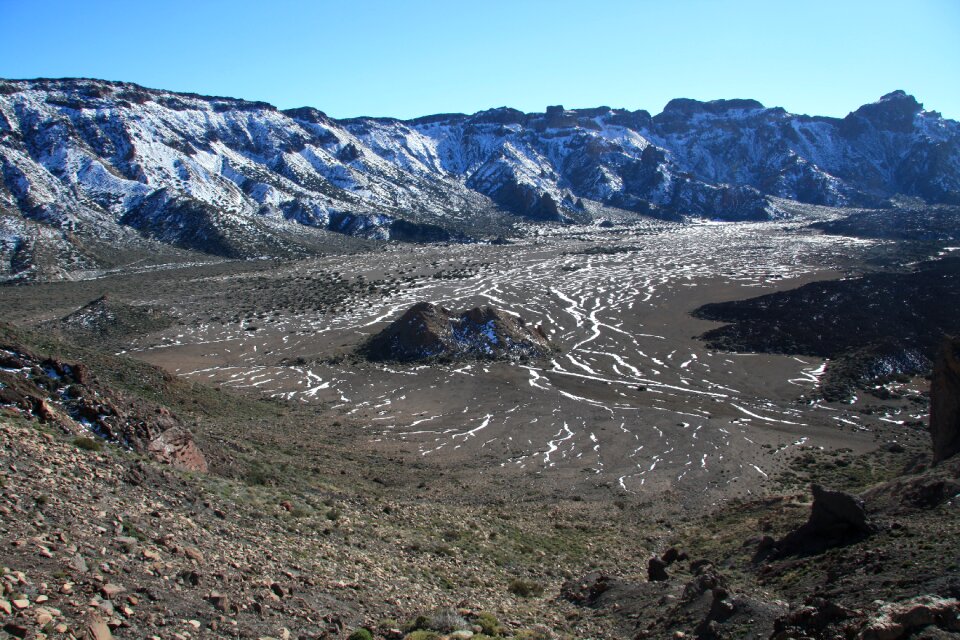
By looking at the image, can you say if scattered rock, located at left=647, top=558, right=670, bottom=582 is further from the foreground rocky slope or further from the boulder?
the boulder

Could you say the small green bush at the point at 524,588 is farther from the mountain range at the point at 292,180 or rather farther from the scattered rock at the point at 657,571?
the mountain range at the point at 292,180

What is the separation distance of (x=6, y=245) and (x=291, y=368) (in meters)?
63.3

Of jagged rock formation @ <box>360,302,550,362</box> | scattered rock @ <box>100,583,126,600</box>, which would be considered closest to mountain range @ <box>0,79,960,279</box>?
jagged rock formation @ <box>360,302,550,362</box>

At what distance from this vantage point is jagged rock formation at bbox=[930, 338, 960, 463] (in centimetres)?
1831

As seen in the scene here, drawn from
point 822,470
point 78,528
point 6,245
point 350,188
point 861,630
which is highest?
point 350,188

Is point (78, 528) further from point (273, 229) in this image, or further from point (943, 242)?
point (943, 242)

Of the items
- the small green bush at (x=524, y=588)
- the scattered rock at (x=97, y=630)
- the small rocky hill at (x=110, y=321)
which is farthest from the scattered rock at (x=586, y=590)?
the small rocky hill at (x=110, y=321)

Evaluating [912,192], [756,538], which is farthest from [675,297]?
[912,192]

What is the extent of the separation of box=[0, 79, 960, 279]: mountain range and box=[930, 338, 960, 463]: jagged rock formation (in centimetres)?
8316

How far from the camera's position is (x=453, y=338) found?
1551 inches

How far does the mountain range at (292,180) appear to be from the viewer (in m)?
92.8

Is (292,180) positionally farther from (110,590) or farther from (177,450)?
(110,590)

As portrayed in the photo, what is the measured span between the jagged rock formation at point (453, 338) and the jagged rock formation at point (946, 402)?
2231cm

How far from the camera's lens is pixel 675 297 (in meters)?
58.4
